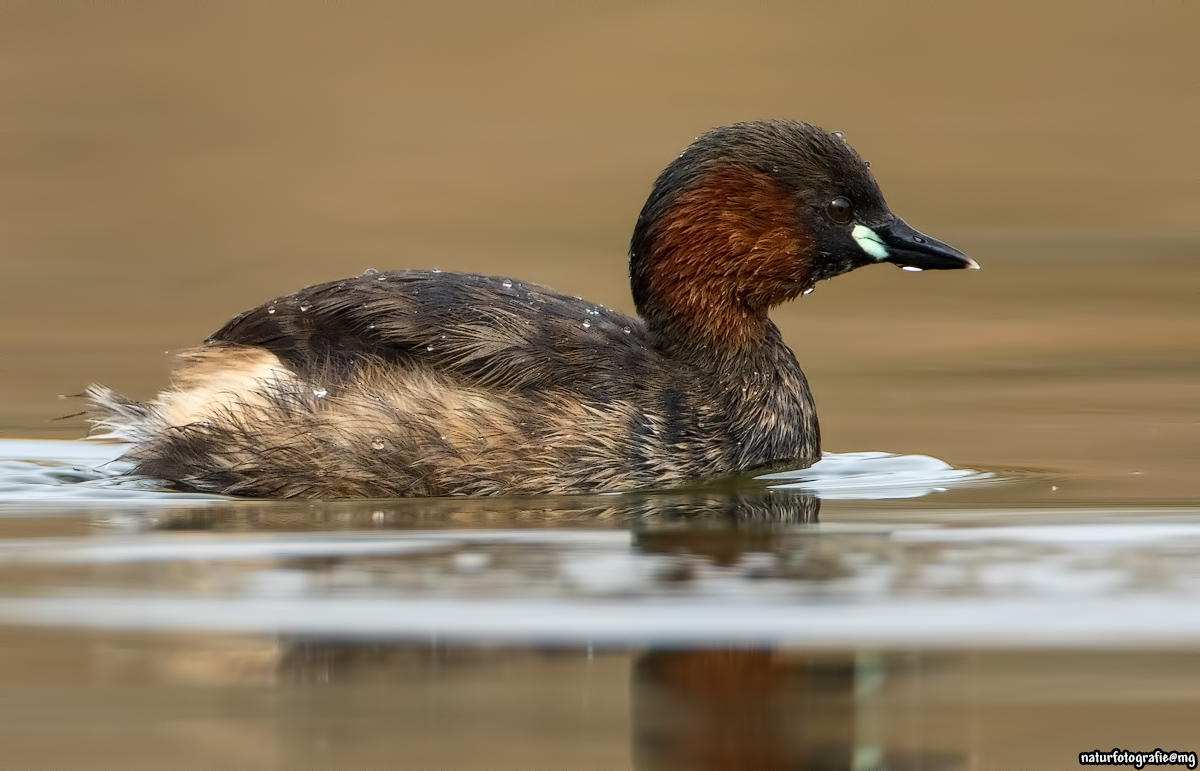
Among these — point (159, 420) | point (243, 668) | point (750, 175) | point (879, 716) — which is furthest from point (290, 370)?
point (879, 716)

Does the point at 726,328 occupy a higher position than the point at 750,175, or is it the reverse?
the point at 750,175

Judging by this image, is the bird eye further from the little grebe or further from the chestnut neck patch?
the chestnut neck patch

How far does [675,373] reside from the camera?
25.4ft

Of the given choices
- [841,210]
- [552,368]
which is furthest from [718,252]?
[552,368]

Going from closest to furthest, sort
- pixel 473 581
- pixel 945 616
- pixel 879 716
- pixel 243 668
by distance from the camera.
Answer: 1. pixel 879 716
2. pixel 243 668
3. pixel 945 616
4. pixel 473 581

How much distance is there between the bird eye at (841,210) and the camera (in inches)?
313

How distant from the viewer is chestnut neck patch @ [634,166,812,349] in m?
7.85

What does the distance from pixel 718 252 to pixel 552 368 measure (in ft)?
3.18

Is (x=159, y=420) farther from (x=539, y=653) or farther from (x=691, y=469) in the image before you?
(x=539, y=653)

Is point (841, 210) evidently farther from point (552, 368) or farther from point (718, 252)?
point (552, 368)

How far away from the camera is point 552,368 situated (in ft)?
24.1

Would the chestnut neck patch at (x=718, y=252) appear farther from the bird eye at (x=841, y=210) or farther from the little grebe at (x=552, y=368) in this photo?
the bird eye at (x=841, y=210)

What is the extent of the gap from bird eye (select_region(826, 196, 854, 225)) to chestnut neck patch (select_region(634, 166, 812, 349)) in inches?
5.4

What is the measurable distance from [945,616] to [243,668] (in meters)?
1.79
